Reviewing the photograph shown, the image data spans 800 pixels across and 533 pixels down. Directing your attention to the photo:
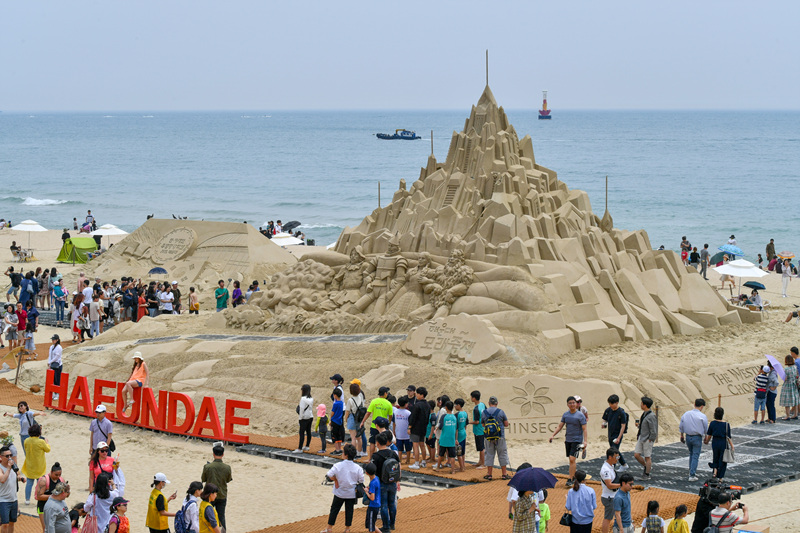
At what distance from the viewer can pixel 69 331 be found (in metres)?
22.5

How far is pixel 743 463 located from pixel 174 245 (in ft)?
61.7

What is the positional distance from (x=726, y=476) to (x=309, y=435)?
5.21 metres

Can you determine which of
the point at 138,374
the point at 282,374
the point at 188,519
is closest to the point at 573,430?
the point at 188,519

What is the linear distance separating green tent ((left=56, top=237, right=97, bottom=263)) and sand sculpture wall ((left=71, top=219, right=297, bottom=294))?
2.60 meters

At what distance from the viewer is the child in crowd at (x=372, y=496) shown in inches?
388

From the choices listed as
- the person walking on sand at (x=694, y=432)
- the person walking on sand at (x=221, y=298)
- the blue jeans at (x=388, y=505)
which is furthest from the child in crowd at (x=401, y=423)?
the person walking on sand at (x=221, y=298)

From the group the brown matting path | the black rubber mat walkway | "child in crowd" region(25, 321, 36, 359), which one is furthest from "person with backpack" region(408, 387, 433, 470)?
"child in crowd" region(25, 321, 36, 359)

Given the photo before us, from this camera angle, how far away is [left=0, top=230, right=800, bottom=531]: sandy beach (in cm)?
1219

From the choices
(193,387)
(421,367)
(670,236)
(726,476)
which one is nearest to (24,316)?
(193,387)

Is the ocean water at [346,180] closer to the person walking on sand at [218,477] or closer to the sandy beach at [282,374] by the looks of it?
the sandy beach at [282,374]

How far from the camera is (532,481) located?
897 cm

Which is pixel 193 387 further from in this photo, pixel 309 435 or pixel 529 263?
pixel 529 263

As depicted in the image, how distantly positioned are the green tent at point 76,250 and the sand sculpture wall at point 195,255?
2.60 meters

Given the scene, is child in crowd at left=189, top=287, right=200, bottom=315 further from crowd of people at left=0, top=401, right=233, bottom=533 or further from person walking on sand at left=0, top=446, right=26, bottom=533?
person walking on sand at left=0, top=446, right=26, bottom=533
